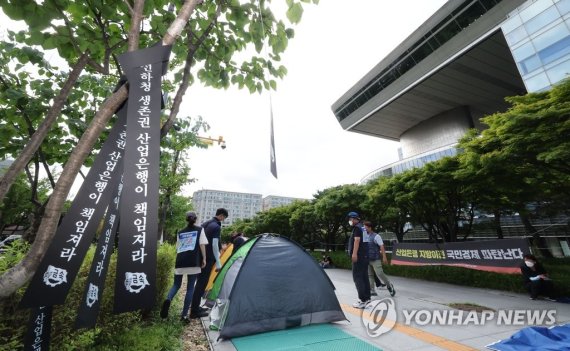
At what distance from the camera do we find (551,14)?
62.4 ft

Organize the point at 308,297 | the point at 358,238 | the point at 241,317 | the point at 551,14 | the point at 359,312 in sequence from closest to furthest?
the point at 241,317 < the point at 308,297 < the point at 359,312 < the point at 358,238 < the point at 551,14

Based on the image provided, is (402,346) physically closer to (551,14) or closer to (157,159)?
(157,159)

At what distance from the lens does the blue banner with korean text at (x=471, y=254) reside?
7.79 m

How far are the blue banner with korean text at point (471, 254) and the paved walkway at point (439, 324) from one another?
0.93 meters

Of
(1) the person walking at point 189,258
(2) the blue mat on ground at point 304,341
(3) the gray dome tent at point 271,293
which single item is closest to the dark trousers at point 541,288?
(3) the gray dome tent at point 271,293

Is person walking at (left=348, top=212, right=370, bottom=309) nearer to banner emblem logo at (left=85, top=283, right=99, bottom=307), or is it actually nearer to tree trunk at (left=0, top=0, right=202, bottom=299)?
banner emblem logo at (left=85, top=283, right=99, bottom=307)

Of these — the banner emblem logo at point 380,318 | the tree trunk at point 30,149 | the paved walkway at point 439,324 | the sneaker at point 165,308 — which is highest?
the tree trunk at point 30,149

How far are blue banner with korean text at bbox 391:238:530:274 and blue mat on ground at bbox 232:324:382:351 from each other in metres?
6.56

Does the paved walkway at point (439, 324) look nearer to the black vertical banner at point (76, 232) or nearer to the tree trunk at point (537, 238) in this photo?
the black vertical banner at point (76, 232)

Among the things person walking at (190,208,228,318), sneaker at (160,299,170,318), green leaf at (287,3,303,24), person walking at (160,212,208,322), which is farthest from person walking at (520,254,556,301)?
sneaker at (160,299,170,318)

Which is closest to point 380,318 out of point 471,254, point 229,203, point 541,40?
point 471,254

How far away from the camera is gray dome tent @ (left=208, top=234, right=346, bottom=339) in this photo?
419 cm

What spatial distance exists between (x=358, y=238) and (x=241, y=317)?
2982 mm

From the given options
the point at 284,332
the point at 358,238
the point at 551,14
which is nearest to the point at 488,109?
the point at 551,14
